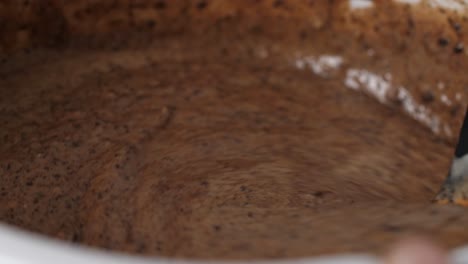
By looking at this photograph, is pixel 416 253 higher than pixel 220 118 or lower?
lower

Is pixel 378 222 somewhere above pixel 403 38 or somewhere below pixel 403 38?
below

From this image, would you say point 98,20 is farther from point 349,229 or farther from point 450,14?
point 349,229

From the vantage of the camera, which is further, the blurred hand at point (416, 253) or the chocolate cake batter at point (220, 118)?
the chocolate cake batter at point (220, 118)

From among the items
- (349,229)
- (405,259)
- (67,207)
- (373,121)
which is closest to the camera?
(405,259)

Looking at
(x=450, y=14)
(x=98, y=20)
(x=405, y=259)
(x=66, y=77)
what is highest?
(x=450, y=14)

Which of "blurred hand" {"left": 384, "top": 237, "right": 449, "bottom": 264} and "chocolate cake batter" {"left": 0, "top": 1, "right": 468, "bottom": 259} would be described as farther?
"chocolate cake batter" {"left": 0, "top": 1, "right": 468, "bottom": 259}

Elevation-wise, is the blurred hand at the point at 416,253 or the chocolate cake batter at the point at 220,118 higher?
the chocolate cake batter at the point at 220,118

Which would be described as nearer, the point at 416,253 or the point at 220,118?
the point at 416,253

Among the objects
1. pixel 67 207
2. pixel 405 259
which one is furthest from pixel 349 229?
pixel 67 207
